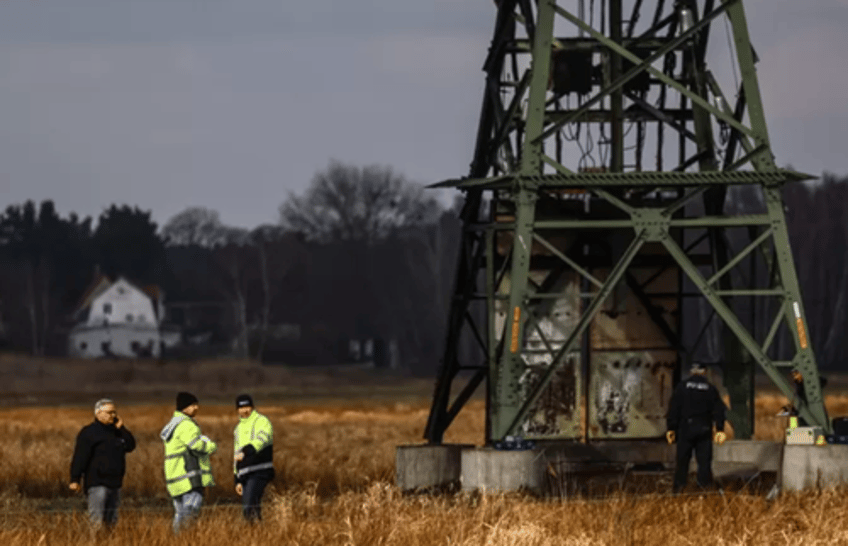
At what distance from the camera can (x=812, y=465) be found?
2472 cm

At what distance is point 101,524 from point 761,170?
11425 mm

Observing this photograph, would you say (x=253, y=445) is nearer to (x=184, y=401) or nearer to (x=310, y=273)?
(x=184, y=401)

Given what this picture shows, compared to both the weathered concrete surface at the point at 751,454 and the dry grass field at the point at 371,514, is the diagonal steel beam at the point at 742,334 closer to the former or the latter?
the dry grass field at the point at 371,514

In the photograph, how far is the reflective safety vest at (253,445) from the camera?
20344mm

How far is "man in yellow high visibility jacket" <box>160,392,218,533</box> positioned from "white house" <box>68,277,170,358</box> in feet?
342

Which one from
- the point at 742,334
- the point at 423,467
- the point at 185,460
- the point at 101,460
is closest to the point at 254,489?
the point at 185,460

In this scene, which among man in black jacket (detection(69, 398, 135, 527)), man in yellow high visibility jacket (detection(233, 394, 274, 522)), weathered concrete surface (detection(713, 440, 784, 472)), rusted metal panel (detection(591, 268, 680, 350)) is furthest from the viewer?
rusted metal panel (detection(591, 268, 680, 350))

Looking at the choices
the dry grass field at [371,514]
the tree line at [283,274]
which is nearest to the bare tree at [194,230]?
the tree line at [283,274]

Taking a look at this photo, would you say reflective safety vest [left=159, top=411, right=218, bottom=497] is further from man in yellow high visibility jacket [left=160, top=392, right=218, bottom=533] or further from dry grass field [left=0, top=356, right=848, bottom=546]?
dry grass field [left=0, top=356, right=848, bottom=546]

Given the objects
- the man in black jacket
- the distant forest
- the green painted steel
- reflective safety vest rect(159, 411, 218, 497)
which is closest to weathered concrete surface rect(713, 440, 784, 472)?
the green painted steel

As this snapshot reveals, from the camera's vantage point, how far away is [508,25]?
1160 inches

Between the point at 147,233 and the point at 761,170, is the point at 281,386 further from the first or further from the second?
the point at 761,170

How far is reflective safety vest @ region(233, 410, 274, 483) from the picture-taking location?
66.7ft

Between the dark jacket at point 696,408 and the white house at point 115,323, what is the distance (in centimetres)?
10014
